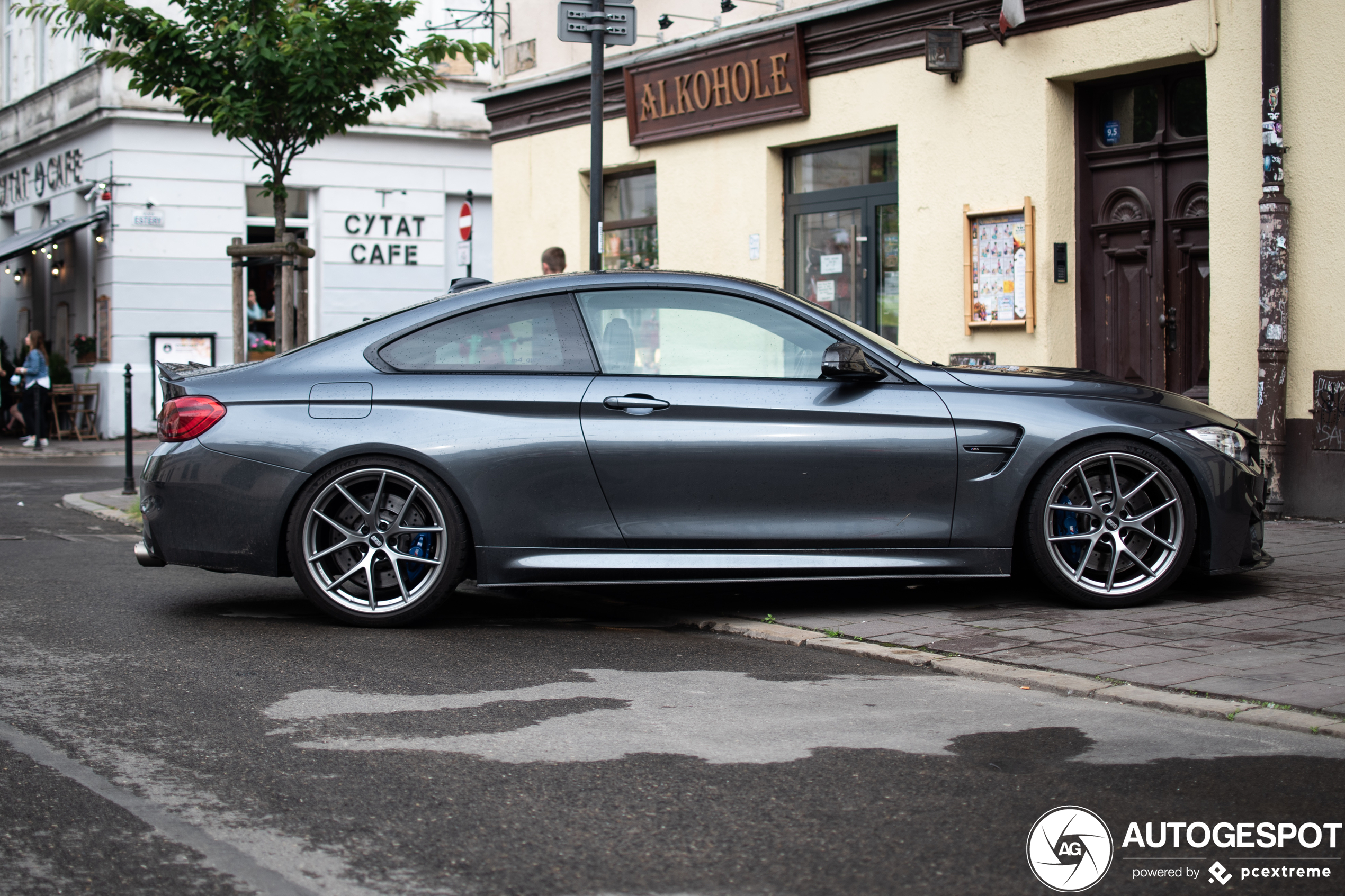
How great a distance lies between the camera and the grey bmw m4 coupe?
6230 mm

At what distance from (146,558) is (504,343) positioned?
71.6 inches

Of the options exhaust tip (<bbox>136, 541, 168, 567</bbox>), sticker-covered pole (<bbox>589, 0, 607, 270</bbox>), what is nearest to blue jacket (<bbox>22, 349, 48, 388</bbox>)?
sticker-covered pole (<bbox>589, 0, 607, 270</bbox>)

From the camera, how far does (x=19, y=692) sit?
499cm

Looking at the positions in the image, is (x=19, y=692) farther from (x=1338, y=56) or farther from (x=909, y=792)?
(x=1338, y=56)

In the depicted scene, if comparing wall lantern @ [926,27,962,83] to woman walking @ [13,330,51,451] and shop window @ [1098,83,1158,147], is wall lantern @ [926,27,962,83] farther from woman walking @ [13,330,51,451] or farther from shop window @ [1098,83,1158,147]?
woman walking @ [13,330,51,451]

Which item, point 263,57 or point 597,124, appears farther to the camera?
point 263,57

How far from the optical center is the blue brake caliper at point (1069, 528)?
6.44 meters

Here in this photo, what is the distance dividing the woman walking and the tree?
36.5 ft

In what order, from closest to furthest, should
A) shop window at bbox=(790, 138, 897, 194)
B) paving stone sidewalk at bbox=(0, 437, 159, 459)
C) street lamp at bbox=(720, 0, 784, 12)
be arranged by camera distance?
shop window at bbox=(790, 138, 897, 194) < street lamp at bbox=(720, 0, 784, 12) < paving stone sidewalk at bbox=(0, 437, 159, 459)

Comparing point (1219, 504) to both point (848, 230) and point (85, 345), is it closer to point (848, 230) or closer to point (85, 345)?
point (848, 230)

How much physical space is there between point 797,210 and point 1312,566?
7165 mm

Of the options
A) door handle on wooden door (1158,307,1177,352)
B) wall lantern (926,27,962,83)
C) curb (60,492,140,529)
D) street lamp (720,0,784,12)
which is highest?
street lamp (720,0,784,12)

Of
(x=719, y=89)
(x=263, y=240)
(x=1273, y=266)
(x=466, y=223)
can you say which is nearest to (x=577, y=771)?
(x=1273, y=266)

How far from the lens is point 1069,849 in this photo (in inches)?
133
